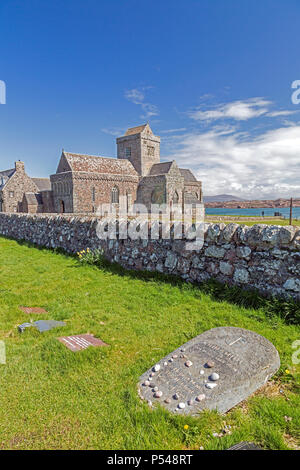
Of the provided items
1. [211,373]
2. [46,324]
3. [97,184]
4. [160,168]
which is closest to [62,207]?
[97,184]

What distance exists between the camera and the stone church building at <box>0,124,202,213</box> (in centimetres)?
3897

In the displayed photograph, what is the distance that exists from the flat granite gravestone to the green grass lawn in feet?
0.41

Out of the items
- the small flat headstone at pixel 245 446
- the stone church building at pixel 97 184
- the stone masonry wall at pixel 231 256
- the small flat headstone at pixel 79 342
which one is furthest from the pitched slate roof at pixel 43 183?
the small flat headstone at pixel 245 446

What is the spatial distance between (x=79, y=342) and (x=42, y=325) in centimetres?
103

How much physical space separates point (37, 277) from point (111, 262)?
86.9 inches

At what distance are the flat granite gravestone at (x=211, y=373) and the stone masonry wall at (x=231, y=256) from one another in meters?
1.80

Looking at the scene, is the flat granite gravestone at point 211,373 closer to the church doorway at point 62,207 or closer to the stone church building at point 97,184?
the stone church building at point 97,184

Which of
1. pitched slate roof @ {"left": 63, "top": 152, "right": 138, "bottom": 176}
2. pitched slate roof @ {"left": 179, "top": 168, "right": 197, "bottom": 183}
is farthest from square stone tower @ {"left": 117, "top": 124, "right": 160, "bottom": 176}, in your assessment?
pitched slate roof @ {"left": 179, "top": 168, "right": 197, "bottom": 183}

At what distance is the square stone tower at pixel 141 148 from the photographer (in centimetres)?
5053

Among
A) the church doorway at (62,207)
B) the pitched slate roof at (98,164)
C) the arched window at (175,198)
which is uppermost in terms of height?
the pitched slate roof at (98,164)

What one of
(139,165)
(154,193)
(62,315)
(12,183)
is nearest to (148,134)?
(139,165)

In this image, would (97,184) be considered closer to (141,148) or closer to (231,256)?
(141,148)

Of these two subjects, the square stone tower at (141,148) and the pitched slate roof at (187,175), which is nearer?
the square stone tower at (141,148)
